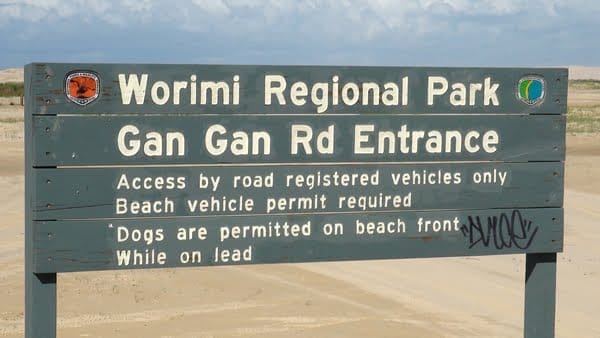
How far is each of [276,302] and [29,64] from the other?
424 cm

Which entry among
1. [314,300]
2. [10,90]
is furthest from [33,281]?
[10,90]

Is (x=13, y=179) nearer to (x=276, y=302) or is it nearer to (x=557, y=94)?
(x=276, y=302)

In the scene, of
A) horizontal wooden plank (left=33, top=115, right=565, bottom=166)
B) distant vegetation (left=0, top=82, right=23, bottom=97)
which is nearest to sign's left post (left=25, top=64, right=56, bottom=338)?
horizontal wooden plank (left=33, top=115, right=565, bottom=166)

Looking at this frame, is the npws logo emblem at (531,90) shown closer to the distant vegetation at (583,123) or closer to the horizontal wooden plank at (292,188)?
the horizontal wooden plank at (292,188)

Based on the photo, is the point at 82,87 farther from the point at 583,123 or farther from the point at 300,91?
the point at 583,123

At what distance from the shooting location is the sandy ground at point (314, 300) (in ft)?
27.8

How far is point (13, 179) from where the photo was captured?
2055cm

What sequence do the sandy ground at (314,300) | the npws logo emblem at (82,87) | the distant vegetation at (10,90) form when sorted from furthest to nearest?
the distant vegetation at (10,90) → the sandy ground at (314,300) → the npws logo emblem at (82,87)

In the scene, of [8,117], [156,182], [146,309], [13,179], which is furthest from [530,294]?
[8,117]

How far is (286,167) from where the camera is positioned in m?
6.03

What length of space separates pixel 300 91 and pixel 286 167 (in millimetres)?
451

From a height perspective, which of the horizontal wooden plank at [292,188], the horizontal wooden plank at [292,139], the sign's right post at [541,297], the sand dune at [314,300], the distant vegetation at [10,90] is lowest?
the sand dune at [314,300]

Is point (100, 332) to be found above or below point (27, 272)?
below

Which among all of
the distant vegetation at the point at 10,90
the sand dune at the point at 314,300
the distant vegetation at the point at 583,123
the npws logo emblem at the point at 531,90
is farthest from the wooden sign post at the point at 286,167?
the distant vegetation at the point at 10,90
